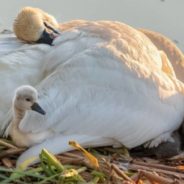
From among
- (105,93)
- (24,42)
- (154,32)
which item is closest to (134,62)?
(105,93)

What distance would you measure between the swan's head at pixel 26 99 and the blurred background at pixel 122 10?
0.67 metres

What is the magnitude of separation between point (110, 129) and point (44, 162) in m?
0.19

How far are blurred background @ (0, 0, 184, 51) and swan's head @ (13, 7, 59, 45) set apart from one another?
0.39m

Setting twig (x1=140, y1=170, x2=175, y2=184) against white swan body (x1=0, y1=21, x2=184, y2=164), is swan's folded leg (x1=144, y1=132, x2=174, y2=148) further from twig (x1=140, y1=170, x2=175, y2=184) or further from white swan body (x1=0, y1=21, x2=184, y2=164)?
twig (x1=140, y1=170, x2=175, y2=184)

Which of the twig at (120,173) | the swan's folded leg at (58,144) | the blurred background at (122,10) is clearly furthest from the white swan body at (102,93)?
the blurred background at (122,10)

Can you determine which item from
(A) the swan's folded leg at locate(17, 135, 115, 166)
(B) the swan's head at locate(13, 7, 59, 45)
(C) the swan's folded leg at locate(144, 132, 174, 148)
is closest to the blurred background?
(B) the swan's head at locate(13, 7, 59, 45)

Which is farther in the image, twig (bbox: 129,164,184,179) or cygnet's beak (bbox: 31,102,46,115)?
twig (bbox: 129,164,184,179)

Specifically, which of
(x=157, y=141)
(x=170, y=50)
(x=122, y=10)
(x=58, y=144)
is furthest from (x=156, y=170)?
(x=122, y=10)

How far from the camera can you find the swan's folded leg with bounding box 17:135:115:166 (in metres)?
2.23

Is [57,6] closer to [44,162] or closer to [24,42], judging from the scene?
[24,42]

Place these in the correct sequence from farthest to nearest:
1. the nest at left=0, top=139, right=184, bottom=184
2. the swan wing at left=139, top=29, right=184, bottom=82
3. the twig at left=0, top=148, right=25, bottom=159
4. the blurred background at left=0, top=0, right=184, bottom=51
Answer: the blurred background at left=0, top=0, right=184, bottom=51, the swan wing at left=139, top=29, right=184, bottom=82, the twig at left=0, top=148, right=25, bottom=159, the nest at left=0, top=139, right=184, bottom=184

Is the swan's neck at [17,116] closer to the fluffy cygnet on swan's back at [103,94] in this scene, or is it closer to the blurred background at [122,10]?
the fluffy cygnet on swan's back at [103,94]

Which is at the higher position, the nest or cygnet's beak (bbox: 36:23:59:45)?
cygnet's beak (bbox: 36:23:59:45)

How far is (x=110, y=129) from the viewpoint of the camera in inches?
90.5
